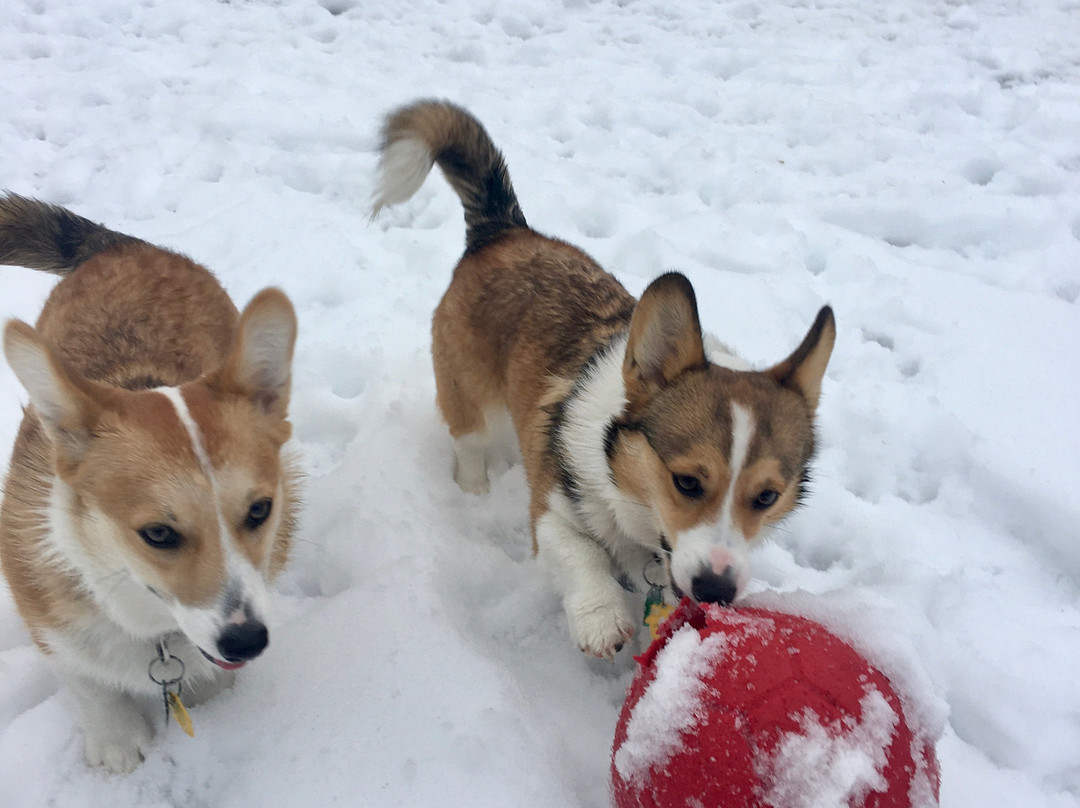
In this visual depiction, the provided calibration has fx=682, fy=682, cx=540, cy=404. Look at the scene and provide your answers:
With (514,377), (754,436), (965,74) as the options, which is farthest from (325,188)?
(965,74)

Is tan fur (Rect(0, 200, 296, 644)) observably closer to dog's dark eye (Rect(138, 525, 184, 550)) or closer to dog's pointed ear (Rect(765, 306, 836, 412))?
dog's dark eye (Rect(138, 525, 184, 550))

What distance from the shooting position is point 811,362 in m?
2.19

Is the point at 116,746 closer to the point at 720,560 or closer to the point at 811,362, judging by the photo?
the point at 720,560

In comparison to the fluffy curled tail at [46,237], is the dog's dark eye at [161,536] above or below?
below

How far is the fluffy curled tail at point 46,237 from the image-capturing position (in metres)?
2.64

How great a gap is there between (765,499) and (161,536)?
1.65m

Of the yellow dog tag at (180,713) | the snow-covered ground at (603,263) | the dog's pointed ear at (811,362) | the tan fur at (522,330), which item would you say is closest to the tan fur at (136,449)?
the yellow dog tag at (180,713)

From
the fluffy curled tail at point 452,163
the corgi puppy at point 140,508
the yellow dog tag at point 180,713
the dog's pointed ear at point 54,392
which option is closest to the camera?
the dog's pointed ear at point 54,392

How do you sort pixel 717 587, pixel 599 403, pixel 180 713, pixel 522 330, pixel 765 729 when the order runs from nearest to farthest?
pixel 765 729
pixel 717 587
pixel 180 713
pixel 599 403
pixel 522 330

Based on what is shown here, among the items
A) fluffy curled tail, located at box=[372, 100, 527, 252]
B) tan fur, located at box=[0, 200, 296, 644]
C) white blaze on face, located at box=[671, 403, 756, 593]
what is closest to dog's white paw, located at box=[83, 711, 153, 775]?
tan fur, located at box=[0, 200, 296, 644]

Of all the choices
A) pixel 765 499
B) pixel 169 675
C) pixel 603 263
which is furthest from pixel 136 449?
pixel 603 263

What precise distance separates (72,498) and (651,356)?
1.68 m

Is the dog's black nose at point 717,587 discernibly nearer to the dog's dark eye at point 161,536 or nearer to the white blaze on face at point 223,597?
the white blaze on face at point 223,597

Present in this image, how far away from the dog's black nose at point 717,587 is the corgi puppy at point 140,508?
114cm
